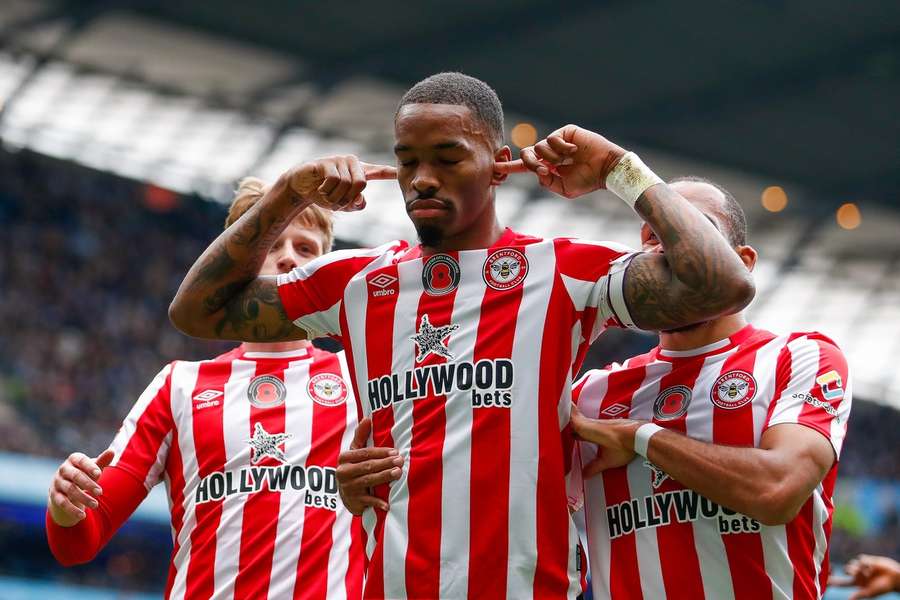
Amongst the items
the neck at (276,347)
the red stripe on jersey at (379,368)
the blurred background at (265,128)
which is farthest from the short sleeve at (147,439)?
the blurred background at (265,128)

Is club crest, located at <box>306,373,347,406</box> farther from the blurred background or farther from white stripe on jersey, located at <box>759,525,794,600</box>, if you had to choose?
the blurred background

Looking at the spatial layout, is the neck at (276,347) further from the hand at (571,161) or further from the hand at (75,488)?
the hand at (571,161)

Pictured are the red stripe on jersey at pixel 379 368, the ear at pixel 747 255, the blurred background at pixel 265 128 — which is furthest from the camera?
the blurred background at pixel 265 128

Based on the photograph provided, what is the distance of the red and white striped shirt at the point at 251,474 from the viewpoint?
11.9 feet

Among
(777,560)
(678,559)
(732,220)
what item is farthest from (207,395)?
(777,560)

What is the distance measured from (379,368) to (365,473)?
271 millimetres

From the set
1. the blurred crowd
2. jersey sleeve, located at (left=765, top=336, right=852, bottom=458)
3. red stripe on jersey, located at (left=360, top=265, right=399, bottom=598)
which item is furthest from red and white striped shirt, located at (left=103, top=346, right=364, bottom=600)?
the blurred crowd

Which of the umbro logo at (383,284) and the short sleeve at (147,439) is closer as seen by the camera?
the umbro logo at (383,284)

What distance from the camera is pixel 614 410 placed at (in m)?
3.28

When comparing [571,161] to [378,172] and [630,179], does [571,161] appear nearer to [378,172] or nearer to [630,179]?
[630,179]

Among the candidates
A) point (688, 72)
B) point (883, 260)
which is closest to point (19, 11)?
point (688, 72)

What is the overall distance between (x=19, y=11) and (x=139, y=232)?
18.4 feet

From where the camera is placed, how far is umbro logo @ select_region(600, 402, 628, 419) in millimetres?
3272

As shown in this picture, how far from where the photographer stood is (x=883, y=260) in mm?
29484
